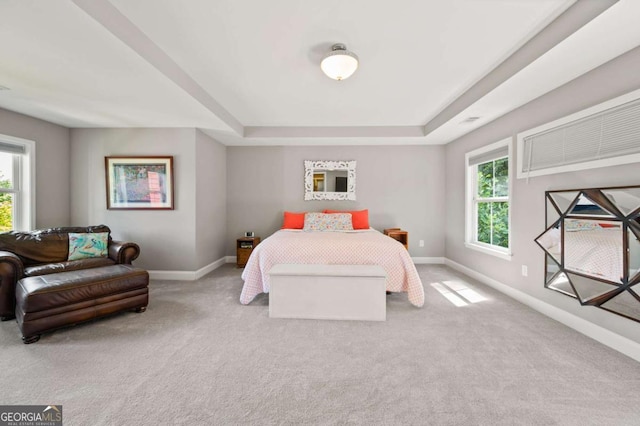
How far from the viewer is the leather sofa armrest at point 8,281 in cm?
230

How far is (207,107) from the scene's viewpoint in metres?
3.03

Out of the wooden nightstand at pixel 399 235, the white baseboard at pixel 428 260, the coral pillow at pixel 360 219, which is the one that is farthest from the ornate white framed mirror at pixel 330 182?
the white baseboard at pixel 428 260

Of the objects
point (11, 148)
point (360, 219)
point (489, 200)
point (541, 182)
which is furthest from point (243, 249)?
point (541, 182)

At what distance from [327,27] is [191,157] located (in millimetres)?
2763

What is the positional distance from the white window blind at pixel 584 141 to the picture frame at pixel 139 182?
454 cm

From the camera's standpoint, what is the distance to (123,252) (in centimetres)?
304

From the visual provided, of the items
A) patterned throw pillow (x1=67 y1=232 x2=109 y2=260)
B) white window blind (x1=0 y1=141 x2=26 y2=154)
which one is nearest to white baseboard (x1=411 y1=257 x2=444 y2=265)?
patterned throw pillow (x1=67 y1=232 x2=109 y2=260)

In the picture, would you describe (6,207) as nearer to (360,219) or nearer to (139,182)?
(139,182)

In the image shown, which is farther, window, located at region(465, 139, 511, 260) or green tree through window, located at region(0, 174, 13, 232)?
window, located at region(465, 139, 511, 260)

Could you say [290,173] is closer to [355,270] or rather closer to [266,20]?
[355,270]

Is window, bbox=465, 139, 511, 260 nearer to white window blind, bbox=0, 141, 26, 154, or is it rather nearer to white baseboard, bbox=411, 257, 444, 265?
white baseboard, bbox=411, 257, 444, 265

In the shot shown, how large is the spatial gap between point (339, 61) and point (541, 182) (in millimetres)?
2405

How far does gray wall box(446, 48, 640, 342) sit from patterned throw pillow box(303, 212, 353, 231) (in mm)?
1905

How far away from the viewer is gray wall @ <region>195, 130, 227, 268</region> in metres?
3.94
